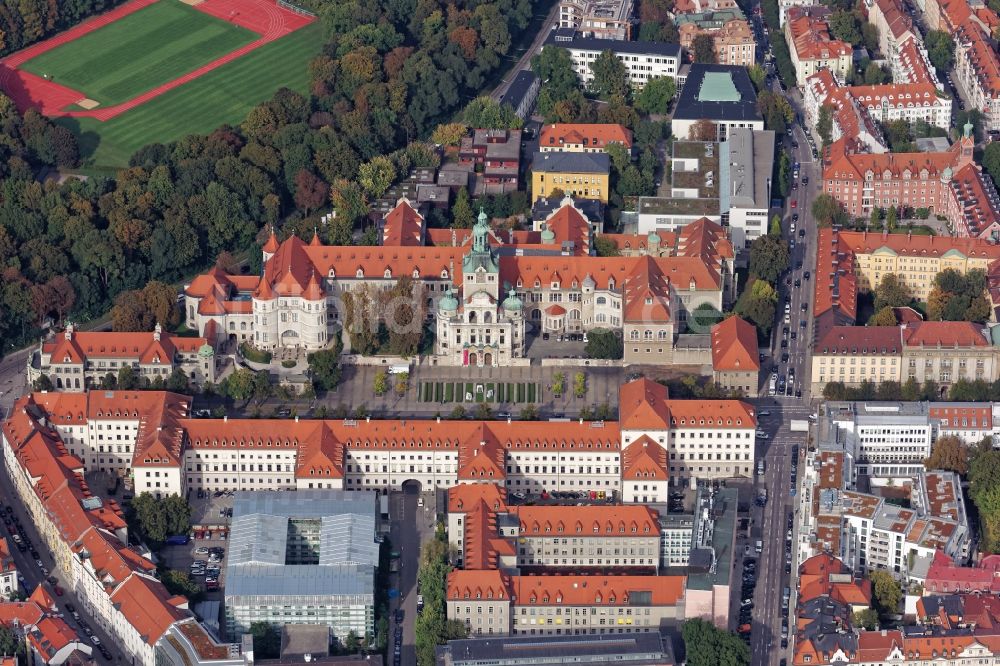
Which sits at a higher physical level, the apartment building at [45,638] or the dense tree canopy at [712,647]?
the dense tree canopy at [712,647]

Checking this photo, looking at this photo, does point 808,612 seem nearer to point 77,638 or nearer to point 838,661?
point 838,661

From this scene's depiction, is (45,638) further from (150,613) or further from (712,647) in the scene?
(712,647)

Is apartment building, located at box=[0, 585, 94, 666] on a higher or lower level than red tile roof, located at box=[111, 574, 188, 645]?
lower

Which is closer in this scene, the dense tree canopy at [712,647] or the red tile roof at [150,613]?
the dense tree canopy at [712,647]

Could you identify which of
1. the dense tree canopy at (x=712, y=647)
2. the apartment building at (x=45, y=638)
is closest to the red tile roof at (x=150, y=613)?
the apartment building at (x=45, y=638)

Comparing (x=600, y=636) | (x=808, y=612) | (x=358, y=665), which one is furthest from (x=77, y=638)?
(x=808, y=612)

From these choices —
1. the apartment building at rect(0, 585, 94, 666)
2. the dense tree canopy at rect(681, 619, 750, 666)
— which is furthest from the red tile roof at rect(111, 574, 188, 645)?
the dense tree canopy at rect(681, 619, 750, 666)

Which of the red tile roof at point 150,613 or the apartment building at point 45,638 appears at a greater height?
the red tile roof at point 150,613

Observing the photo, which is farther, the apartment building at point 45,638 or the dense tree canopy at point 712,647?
the apartment building at point 45,638

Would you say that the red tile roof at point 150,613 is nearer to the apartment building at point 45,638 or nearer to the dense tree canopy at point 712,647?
the apartment building at point 45,638

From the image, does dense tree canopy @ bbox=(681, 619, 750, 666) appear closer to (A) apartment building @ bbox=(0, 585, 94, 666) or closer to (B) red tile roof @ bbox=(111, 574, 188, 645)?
(B) red tile roof @ bbox=(111, 574, 188, 645)

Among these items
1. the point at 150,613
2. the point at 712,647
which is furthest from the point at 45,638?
the point at 712,647
